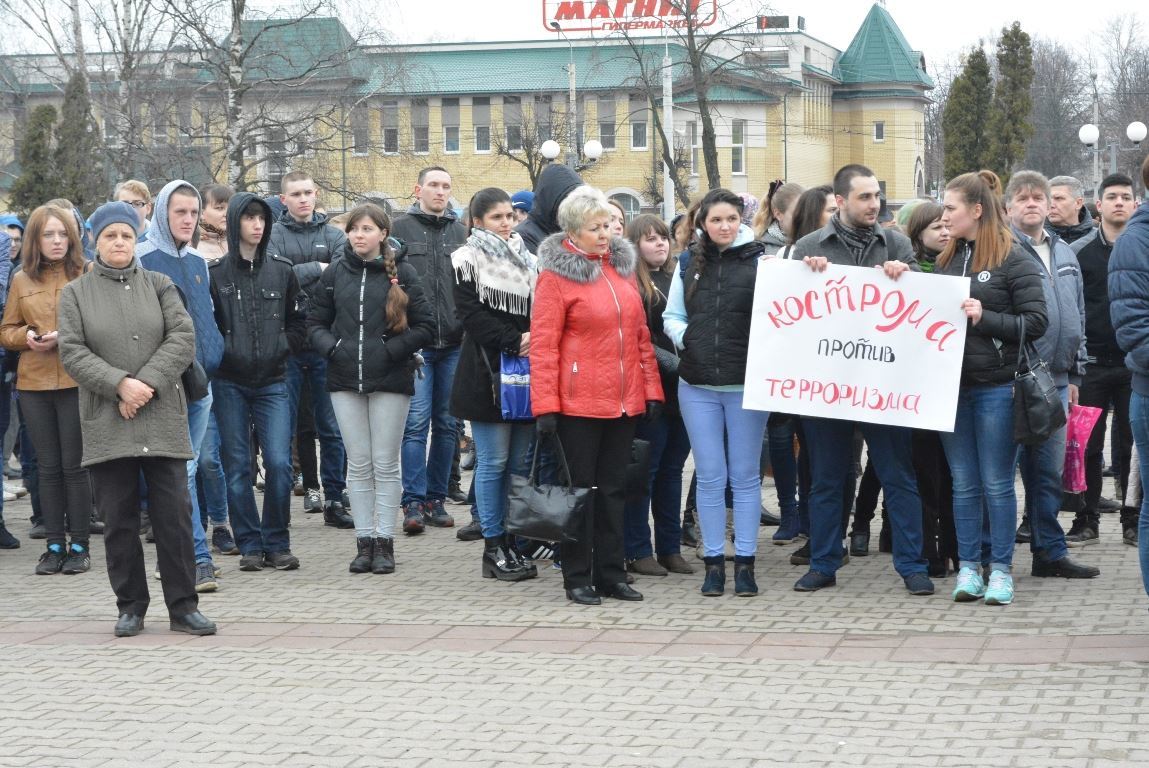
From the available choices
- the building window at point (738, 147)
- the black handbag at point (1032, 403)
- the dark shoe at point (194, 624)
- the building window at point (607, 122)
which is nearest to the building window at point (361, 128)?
the dark shoe at point (194, 624)

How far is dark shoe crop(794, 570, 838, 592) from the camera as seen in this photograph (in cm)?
876

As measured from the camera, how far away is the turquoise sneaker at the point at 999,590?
818 cm

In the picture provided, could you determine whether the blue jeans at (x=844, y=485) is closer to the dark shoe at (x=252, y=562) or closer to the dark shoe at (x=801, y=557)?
the dark shoe at (x=801, y=557)

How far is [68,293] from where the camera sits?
25.8ft

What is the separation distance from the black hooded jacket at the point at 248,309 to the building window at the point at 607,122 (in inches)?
2972

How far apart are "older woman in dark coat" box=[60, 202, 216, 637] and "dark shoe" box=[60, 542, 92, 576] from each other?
197 centimetres

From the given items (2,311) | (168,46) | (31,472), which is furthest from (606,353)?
(168,46)

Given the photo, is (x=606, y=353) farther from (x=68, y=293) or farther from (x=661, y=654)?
(x=68, y=293)

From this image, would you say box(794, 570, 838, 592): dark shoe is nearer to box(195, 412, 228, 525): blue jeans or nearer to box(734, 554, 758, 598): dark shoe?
box(734, 554, 758, 598): dark shoe

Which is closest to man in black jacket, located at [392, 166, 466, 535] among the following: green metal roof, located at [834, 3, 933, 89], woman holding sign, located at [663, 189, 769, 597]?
woman holding sign, located at [663, 189, 769, 597]

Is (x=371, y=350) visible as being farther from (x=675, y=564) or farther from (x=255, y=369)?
(x=675, y=564)

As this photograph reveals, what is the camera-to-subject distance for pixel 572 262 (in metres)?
8.41

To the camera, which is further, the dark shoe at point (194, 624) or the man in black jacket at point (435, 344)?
the man in black jacket at point (435, 344)

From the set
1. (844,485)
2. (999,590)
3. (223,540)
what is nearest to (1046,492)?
(999,590)
